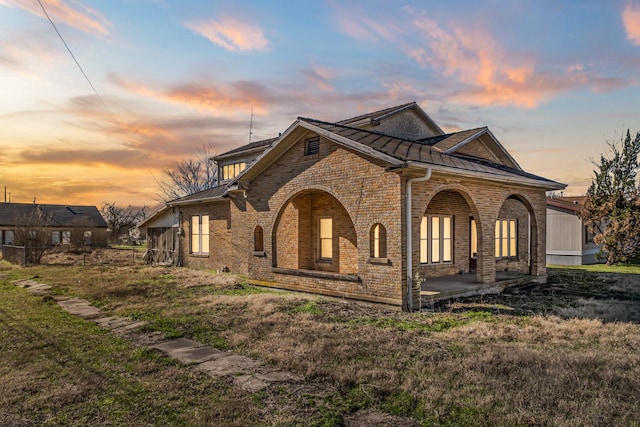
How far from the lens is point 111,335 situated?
820 centimetres

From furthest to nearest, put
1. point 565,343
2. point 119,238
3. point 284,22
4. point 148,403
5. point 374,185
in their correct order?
point 119,238
point 284,22
point 374,185
point 565,343
point 148,403

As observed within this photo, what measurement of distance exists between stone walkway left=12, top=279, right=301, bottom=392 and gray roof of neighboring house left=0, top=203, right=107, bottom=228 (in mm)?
42138

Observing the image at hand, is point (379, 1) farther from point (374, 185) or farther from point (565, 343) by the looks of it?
point (565, 343)

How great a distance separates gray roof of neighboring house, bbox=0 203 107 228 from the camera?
4568 cm

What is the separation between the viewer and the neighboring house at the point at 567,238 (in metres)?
23.5

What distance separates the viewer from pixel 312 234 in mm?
14719

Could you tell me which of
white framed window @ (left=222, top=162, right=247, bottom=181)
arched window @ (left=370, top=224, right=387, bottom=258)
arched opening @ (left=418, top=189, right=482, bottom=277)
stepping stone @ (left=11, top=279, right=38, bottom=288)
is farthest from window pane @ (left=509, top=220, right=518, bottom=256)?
stepping stone @ (left=11, top=279, right=38, bottom=288)

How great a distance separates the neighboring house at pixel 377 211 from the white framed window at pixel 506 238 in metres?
0.05

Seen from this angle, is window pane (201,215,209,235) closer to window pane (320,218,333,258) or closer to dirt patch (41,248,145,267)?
dirt patch (41,248,145,267)

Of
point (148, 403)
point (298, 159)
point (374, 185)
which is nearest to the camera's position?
point (148, 403)

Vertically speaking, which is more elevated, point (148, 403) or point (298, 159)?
point (298, 159)

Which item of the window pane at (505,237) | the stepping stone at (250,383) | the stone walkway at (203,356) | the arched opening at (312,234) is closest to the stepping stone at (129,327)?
the stone walkway at (203,356)

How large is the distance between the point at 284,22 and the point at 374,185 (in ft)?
16.9

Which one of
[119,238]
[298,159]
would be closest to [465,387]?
[298,159]
